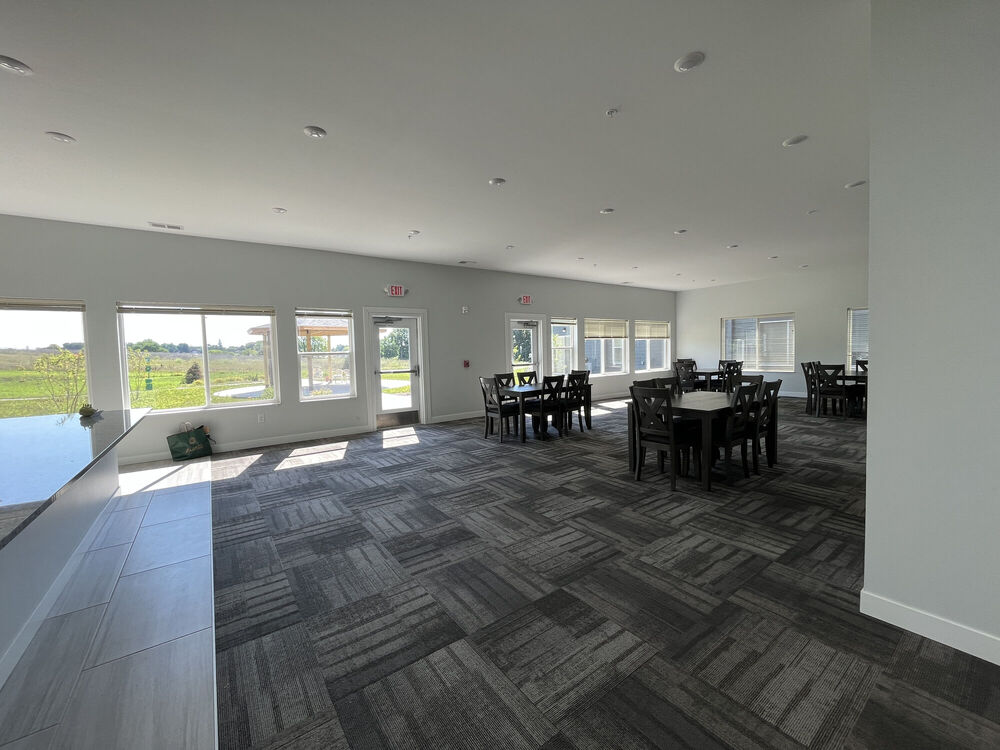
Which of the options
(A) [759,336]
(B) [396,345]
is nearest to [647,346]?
(A) [759,336]

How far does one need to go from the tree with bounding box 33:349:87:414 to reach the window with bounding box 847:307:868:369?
12531 mm

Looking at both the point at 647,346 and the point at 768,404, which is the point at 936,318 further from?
the point at 647,346

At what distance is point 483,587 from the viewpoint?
227 centimetres

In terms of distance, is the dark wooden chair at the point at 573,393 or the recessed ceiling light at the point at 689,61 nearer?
the recessed ceiling light at the point at 689,61

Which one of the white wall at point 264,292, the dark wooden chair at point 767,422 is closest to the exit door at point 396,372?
the white wall at point 264,292

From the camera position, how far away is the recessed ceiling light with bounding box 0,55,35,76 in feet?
6.70

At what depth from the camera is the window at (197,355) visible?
5016mm

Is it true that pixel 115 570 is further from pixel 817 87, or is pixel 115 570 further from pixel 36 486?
pixel 817 87

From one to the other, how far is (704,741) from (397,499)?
2.79 meters

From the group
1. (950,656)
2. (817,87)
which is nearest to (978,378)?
(950,656)

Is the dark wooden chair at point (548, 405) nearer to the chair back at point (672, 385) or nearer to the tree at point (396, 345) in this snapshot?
the chair back at point (672, 385)

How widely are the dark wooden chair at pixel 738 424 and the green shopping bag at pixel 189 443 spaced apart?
235 inches

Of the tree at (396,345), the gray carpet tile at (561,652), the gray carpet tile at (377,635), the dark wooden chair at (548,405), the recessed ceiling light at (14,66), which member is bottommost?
the gray carpet tile at (377,635)

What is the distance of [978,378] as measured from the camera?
160 centimetres
